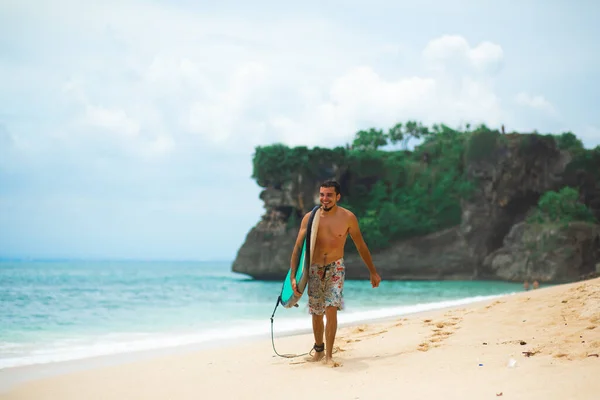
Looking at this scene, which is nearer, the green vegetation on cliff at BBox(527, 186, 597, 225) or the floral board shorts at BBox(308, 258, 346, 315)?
the floral board shorts at BBox(308, 258, 346, 315)

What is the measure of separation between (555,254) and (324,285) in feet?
111

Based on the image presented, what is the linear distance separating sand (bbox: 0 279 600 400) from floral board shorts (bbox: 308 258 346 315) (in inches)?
20.6

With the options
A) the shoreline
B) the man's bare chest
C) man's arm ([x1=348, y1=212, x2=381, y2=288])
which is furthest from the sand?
the man's bare chest

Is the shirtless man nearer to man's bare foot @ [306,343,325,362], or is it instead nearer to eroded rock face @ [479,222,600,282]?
man's bare foot @ [306,343,325,362]

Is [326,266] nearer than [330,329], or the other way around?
[330,329]

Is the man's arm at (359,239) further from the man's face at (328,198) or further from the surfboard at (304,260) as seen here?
the surfboard at (304,260)

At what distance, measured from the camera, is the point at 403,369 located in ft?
14.9

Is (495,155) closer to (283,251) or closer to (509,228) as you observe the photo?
(509,228)

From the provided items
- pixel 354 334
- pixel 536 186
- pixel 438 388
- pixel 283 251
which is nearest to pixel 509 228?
pixel 536 186

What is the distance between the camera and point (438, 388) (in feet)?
12.7

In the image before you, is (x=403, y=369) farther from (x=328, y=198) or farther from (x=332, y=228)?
(x=328, y=198)

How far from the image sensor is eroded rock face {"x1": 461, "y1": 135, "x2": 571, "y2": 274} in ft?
127

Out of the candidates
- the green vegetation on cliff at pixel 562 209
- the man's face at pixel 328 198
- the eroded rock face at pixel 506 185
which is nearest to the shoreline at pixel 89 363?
the man's face at pixel 328 198

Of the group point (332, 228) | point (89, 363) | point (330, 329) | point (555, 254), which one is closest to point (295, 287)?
point (330, 329)
